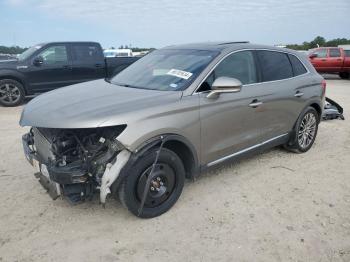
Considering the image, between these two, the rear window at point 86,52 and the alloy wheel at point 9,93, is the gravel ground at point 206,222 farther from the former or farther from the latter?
the rear window at point 86,52

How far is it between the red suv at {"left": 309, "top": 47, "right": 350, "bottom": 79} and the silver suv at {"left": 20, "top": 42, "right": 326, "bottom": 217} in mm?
14868

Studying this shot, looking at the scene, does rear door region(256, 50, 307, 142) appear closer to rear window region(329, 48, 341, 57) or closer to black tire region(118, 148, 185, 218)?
black tire region(118, 148, 185, 218)

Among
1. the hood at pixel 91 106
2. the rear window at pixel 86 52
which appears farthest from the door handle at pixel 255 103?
the rear window at pixel 86 52

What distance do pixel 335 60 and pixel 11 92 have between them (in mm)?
15520

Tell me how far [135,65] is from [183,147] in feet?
5.52

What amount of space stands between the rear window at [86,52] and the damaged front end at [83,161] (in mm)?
7625

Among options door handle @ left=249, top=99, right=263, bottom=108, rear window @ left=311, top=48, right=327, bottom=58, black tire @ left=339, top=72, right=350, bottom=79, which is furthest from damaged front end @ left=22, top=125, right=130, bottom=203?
black tire @ left=339, top=72, right=350, bottom=79

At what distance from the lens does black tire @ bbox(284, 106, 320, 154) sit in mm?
5438

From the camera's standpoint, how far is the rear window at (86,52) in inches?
416

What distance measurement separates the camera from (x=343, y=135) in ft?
22.4

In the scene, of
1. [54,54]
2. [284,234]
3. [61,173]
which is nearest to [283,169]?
[284,234]

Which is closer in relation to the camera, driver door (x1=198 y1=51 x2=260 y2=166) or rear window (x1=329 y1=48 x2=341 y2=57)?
driver door (x1=198 y1=51 x2=260 y2=166)

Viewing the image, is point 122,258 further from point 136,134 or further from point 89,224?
point 136,134

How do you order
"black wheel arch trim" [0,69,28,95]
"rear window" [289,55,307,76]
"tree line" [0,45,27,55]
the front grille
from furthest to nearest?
"tree line" [0,45,27,55]
"black wheel arch trim" [0,69,28,95]
"rear window" [289,55,307,76]
the front grille
